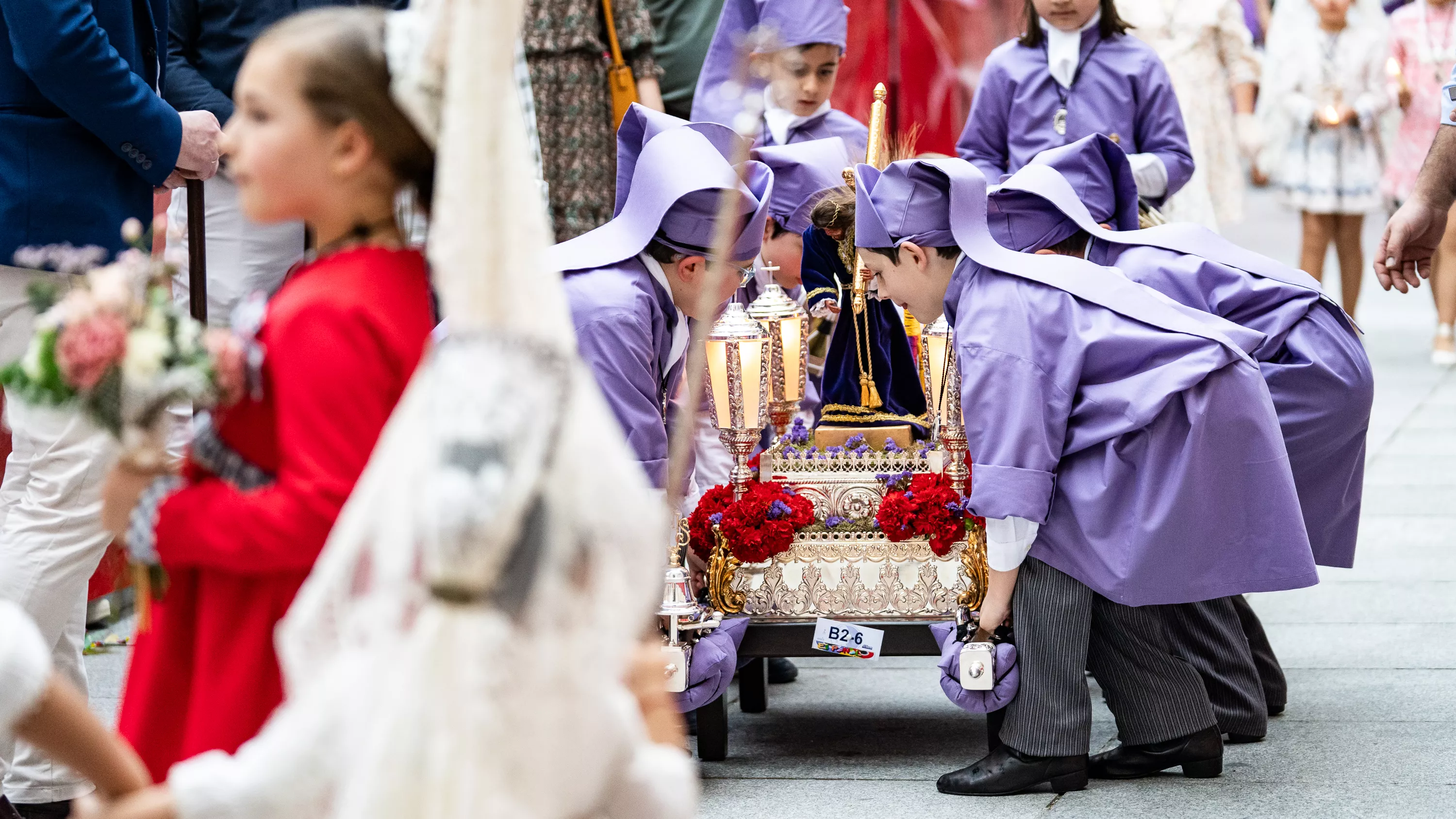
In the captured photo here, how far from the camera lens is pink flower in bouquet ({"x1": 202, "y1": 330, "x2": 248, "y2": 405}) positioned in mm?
1896

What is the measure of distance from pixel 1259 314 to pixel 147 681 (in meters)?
2.79

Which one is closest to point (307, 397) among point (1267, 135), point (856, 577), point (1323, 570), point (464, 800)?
point (464, 800)

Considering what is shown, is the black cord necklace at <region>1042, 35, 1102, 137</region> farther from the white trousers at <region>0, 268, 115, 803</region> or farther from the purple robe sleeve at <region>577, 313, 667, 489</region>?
the white trousers at <region>0, 268, 115, 803</region>

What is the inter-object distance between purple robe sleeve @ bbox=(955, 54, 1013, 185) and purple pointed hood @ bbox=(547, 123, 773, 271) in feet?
5.57

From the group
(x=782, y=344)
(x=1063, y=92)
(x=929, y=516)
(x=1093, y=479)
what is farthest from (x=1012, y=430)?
(x=1063, y=92)

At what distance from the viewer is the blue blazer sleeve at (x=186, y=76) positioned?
437 centimetres

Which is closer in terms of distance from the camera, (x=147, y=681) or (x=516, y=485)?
(x=516, y=485)

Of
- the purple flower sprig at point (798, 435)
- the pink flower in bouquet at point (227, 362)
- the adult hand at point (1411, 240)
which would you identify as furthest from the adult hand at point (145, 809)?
the adult hand at point (1411, 240)

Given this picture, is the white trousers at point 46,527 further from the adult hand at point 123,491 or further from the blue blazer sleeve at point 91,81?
the adult hand at point 123,491

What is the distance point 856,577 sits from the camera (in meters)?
3.83

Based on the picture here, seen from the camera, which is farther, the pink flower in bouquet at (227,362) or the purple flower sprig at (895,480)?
A: the purple flower sprig at (895,480)

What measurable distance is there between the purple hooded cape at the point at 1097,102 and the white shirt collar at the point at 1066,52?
1cm

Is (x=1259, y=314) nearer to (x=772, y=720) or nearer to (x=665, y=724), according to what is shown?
(x=772, y=720)

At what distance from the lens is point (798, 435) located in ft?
13.8
